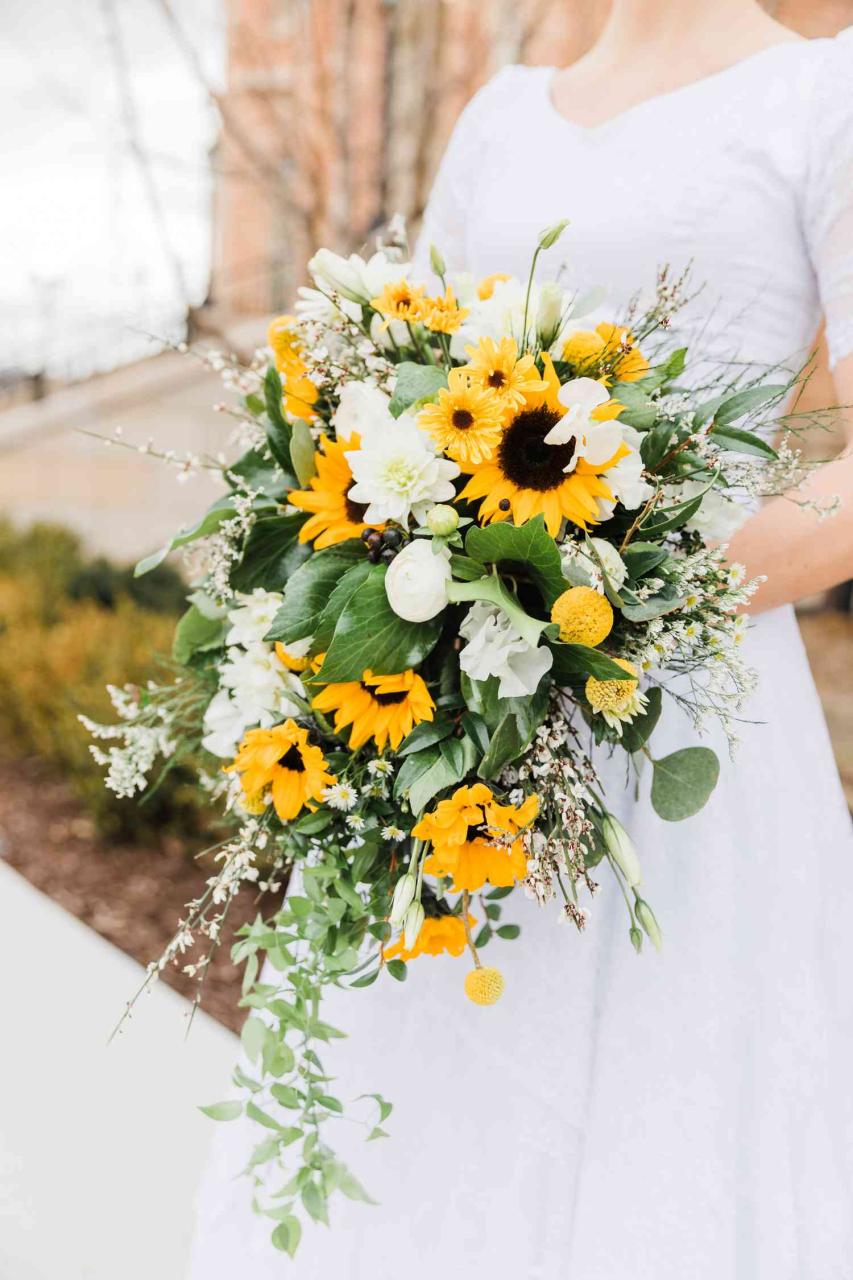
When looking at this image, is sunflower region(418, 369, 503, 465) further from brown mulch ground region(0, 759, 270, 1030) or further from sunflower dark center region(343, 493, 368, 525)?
brown mulch ground region(0, 759, 270, 1030)

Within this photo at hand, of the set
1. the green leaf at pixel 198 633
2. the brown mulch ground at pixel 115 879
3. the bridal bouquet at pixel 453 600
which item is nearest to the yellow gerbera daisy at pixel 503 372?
the bridal bouquet at pixel 453 600

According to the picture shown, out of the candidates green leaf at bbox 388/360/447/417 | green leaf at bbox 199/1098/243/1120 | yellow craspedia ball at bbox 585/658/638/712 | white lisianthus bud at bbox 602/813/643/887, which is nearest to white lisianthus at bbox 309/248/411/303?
green leaf at bbox 388/360/447/417

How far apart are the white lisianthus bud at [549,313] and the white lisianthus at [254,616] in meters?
0.38

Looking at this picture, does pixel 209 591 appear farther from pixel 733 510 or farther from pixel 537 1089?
pixel 537 1089

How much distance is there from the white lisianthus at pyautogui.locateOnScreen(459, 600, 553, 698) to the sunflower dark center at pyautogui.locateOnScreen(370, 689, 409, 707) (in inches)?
3.8

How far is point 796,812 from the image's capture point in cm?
114

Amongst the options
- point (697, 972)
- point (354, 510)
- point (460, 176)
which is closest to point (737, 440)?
point (354, 510)

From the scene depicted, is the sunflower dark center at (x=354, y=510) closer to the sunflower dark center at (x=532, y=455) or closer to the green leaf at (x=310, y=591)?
the green leaf at (x=310, y=591)

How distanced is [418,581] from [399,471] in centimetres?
10

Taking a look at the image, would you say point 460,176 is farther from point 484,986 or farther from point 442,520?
point 484,986

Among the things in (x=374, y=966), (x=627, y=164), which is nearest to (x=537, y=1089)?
(x=374, y=966)

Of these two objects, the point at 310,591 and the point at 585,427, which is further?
the point at 310,591

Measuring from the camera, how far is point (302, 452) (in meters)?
0.98

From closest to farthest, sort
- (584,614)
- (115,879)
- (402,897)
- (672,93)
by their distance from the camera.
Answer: (584,614)
(402,897)
(672,93)
(115,879)
